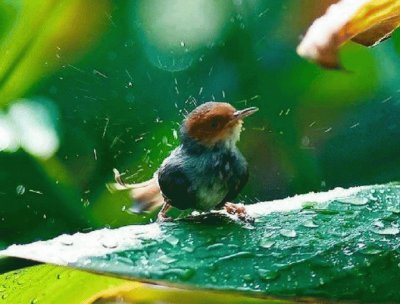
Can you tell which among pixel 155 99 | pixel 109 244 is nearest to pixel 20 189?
pixel 155 99

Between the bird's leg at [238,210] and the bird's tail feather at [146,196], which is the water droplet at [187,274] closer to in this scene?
the bird's leg at [238,210]

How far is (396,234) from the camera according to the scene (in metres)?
0.31

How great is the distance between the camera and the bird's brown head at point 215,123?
16.9 inches

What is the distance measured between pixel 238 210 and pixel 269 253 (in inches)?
4.4

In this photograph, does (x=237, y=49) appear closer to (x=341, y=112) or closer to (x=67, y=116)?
(x=341, y=112)

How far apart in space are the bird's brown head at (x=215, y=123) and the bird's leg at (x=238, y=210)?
0.04m

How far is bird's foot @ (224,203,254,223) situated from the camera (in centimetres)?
38

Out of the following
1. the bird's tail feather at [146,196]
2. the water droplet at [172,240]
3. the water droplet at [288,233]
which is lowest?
the bird's tail feather at [146,196]

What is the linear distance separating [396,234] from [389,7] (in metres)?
0.11

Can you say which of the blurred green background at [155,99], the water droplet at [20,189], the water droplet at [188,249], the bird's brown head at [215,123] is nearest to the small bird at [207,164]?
the bird's brown head at [215,123]

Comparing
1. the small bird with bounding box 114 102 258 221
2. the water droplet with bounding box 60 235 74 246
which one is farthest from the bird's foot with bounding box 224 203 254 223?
the water droplet with bounding box 60 235 74 246

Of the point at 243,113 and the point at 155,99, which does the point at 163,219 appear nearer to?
the point at 243,113

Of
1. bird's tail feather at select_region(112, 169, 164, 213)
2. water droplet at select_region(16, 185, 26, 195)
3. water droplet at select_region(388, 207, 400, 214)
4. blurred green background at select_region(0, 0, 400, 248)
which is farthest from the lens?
water droplet at select_region(16, 185, 26, 195)

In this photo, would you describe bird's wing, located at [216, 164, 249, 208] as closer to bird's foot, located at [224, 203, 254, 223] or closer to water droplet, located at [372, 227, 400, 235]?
bird's foot, located at [224, 203, 254, 223]
